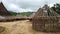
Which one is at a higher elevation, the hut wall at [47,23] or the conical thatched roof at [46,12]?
the conical thatched roof at [46,12]

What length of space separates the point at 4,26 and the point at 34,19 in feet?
7.70

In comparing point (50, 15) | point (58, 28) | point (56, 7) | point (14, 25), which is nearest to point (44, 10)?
point (50, 15)

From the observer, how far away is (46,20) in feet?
37.3

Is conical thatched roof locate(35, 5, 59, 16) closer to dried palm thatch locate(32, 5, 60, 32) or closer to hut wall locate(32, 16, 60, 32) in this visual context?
dried palm thatch locate(32, 5, 60, 32)

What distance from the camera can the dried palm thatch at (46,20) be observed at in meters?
11.2

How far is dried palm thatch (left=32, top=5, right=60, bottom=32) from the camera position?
1118cm

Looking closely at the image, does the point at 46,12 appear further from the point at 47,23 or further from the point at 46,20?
the point at 47,23


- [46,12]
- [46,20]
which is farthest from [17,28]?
[46,12]

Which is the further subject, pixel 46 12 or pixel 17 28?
pixel 17 28

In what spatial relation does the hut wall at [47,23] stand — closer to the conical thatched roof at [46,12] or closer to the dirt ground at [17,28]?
the conical thatched roof at [46,12]

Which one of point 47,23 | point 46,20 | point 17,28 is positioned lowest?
point 17,28

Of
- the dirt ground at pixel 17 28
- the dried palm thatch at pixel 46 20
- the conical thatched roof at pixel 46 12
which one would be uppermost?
the conical thatched roof at pixel 46 12

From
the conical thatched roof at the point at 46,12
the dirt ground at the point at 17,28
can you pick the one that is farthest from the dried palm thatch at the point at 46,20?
the dirt ground at the point at 17,28

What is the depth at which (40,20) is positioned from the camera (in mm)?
11664
